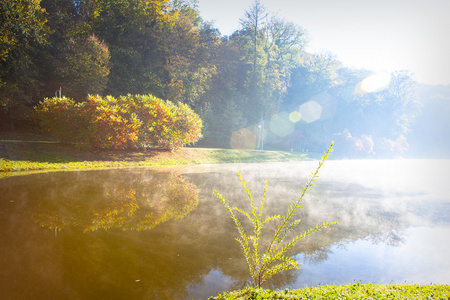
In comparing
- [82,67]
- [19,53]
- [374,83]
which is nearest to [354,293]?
[82,67]

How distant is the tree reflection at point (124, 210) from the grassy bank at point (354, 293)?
3.69 metres

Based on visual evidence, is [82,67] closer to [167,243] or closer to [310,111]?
[167,243]

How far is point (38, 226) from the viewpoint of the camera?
585cm

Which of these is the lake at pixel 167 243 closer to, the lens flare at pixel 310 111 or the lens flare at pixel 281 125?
the lens flare at pixel 281 125

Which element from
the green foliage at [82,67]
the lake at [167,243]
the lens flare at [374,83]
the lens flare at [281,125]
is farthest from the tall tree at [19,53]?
the lens flare at [374,83]

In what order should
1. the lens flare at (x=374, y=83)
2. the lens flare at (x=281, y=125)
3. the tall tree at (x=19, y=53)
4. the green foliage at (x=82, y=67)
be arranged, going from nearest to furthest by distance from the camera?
1. the tall tree at (x=19, y=53)
2. the green foliage at (x=82, y=67)
3. the lens flare at (x=281, y=125)
4. the lens flare at (x=374, y=83)

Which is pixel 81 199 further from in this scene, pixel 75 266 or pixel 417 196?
pixel 417 196

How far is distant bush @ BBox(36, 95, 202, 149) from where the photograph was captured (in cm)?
1694

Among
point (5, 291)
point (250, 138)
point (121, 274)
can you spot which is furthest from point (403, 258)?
point (250, 138)

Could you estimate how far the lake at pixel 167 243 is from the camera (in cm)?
393

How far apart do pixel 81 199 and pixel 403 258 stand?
27.4 feet

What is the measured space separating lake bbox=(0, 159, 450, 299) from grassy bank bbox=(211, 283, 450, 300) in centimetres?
66

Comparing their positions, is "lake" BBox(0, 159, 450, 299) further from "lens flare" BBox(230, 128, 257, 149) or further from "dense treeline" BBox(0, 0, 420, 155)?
"lens flare" BBox(230, 128, 257, 149)

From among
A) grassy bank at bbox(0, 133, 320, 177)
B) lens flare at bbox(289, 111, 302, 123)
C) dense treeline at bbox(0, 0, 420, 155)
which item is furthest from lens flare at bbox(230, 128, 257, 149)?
grassy bank at bbox(0, 133, 320, 177)
